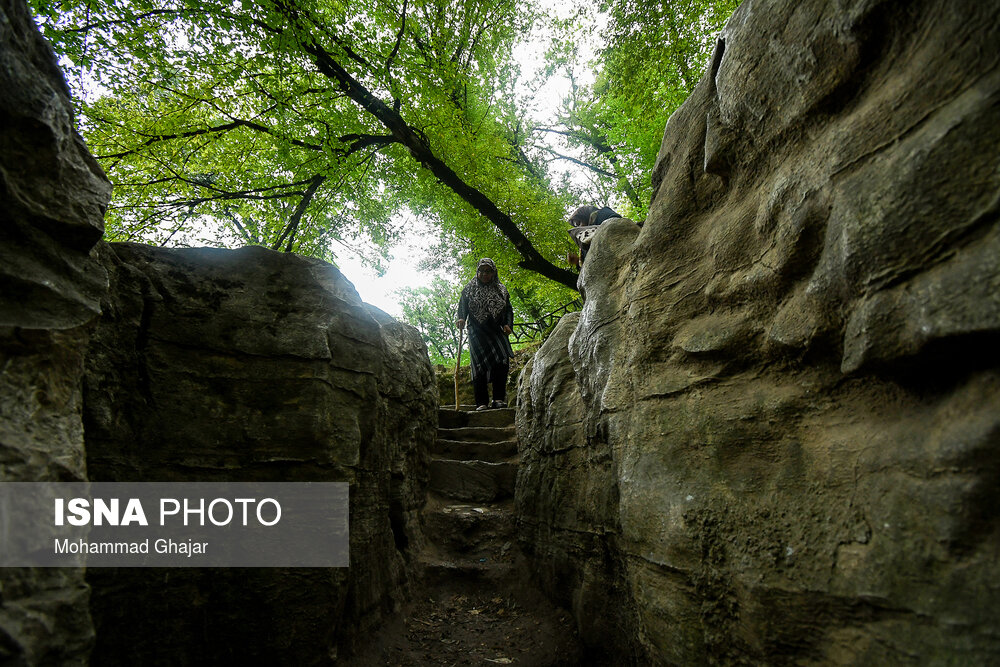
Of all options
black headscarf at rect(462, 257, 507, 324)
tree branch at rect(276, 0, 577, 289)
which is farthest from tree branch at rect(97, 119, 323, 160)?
black headscarf at rect(462, 257, 507, 324)

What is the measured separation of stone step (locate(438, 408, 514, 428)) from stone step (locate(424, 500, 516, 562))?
197 centimetres

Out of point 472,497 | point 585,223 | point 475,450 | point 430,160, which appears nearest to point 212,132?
point 430,160

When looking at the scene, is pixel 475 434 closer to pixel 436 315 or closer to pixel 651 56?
pixel 651 56

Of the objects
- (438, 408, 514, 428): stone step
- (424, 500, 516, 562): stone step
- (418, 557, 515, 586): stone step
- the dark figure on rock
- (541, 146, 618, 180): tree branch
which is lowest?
(418, 557, 515, 586): stone step

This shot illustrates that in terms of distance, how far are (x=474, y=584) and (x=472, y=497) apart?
1227 mm

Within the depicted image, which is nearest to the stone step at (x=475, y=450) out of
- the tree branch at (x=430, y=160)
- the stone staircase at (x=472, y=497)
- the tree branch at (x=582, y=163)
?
the stone staircase at (x=472, y=497)

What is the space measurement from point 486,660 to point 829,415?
3247 millimetres

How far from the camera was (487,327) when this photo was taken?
7.62 metres

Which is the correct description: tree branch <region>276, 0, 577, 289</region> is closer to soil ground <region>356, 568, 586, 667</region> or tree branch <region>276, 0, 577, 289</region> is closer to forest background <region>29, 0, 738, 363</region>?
forest background <region>29, 0, 738, 363</region>

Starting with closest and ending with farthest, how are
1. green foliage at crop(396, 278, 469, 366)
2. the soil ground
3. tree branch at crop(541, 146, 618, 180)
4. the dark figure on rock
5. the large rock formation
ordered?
the large rock formation → the soil ground → the dark figure on rock → tree branch at crop(541, 146, 618, 180) → green foliage at crop(396, 278, 469, 366)

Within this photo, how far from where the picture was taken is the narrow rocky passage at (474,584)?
3.78 metres

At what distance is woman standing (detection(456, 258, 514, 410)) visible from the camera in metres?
7.61

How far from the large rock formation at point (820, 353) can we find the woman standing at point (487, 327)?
173 inches

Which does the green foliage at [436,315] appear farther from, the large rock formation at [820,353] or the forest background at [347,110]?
the large rock formation at [820,353]
